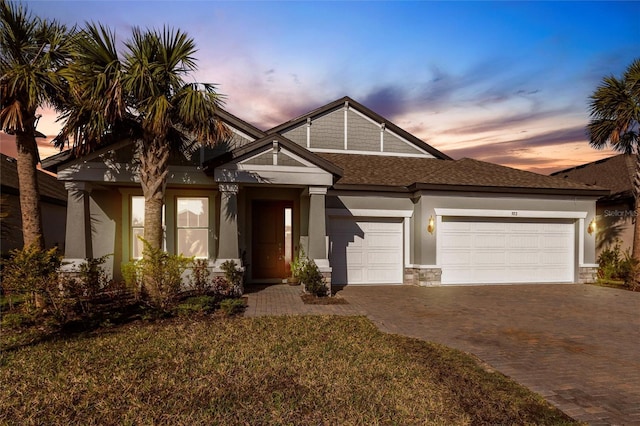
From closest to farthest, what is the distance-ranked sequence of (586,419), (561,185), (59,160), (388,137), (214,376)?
(586,419) < (214,376) < (59,160) < (561,185) < (388,137)

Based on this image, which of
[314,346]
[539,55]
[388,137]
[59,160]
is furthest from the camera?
[388,137]

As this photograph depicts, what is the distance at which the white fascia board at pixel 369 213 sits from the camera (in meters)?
12.9

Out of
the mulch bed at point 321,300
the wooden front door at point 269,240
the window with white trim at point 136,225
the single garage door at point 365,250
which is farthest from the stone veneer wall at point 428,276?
the window with white trim at point 136,225

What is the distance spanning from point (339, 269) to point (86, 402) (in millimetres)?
9594

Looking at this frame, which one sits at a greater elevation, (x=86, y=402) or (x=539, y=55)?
(x=539, y=55)

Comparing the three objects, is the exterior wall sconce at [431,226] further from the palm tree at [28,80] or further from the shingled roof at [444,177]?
the palm tree at [28,80]

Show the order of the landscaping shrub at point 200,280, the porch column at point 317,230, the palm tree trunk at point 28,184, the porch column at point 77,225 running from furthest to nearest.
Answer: the porch column at point 317,230
the porch column at point 77,225
the landscaping shrub at point 200,280
the palm tree trunk at point 28,184

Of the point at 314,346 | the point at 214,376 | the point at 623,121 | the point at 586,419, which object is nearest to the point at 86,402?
the point at 214,376

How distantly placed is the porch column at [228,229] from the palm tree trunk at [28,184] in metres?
4.20

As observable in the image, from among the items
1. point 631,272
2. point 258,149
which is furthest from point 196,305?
point 631,272

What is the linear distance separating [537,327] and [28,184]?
463 inches

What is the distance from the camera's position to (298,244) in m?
13.2

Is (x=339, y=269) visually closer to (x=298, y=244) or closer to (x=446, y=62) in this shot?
(x=298, y=244)

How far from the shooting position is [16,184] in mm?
15062
